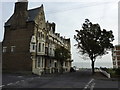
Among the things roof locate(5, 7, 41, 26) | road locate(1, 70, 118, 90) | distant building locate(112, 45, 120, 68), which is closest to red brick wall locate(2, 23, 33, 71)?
roof locate(5, 7, 41, 26)

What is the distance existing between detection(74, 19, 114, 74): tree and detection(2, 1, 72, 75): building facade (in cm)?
854

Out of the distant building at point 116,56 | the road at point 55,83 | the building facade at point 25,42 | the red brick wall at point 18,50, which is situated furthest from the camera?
the distant building at point 116,56

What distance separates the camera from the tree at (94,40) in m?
40.1

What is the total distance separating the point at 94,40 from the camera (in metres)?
40.4

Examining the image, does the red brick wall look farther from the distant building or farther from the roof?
the distant building

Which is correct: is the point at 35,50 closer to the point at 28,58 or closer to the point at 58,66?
the point at 28,58

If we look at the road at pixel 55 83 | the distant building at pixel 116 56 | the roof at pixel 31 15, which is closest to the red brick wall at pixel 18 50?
the roof at pixel 31 15

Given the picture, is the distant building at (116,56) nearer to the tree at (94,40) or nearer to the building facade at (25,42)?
the tree at (94,40)

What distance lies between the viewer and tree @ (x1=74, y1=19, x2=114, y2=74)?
1580 inches

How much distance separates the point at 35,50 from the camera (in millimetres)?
37688

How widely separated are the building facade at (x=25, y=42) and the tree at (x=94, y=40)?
28.0ft

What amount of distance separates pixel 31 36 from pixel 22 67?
632 cm

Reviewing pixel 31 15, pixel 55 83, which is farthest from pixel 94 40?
pixel 55 83

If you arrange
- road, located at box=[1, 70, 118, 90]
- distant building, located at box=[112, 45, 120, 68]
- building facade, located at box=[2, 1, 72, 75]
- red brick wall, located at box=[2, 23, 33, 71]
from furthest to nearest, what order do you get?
distant building, located at box=[112, 45, 120, 68], building facade, located at box=[2, 1, 72, 75], red brick wall, located at box=[2, 23, 33, 71], road, located at box=[1, 70, 118, 90]
